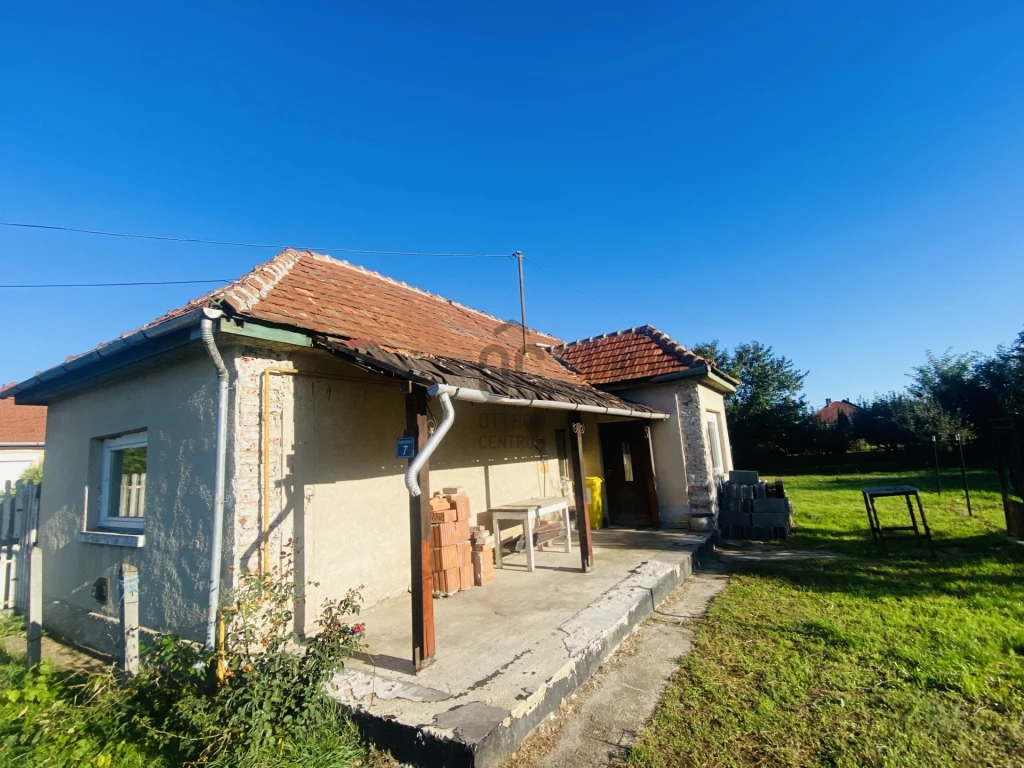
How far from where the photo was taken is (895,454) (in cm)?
2702

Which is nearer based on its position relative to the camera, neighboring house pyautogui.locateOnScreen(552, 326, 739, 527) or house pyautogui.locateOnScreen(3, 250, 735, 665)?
house pyautogui.locateOnScreen(3, 250, 735, 665)

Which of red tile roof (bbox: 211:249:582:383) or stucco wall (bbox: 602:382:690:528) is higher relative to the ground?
red tile roof (bbox: 211:249:582:383)

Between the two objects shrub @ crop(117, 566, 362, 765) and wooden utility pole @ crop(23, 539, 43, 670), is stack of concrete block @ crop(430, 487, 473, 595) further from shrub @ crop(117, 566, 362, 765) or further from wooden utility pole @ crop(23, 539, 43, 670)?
wooden utility pole @ crop(23, 539, 43, 670)

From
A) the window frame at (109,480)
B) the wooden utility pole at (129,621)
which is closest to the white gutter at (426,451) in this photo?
the wooden utility pole at (129,621)

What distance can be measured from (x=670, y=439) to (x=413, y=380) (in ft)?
23.6

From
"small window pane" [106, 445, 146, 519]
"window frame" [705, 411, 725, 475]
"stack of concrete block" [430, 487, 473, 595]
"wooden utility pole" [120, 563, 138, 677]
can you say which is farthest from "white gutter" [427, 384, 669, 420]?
"window frame" [705, 411, 725, 475]

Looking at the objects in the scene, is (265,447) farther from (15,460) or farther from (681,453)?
(15,460)

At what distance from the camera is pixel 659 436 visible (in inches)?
385

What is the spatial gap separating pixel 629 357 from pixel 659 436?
203 cm

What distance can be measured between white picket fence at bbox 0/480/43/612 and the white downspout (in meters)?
3.00

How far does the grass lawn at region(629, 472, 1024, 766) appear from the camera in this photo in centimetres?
290

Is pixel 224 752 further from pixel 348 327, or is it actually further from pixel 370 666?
pixel 348 327

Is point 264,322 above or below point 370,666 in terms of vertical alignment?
above

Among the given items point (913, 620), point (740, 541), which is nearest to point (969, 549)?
point (740, 541)
